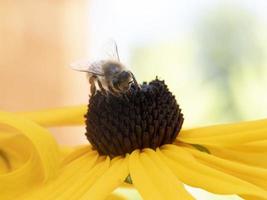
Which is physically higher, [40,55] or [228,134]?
[40,55]

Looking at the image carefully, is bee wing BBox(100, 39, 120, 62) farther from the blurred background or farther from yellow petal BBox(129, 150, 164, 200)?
the blurred background

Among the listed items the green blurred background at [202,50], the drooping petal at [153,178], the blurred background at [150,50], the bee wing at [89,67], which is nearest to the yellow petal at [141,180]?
the drooping petal at [153,178]

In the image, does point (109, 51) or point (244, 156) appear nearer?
point (244, 156)

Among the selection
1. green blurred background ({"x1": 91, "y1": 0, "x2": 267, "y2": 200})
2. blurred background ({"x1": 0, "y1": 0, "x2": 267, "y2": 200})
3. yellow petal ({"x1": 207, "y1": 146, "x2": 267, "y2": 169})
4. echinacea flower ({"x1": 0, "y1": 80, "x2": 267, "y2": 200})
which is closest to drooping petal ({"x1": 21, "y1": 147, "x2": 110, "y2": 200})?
echinacea flower ({"x1": 0, "y1": 80, "x2": 267, "y2": 200})

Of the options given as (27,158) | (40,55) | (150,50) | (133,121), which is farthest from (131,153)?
(150,50)

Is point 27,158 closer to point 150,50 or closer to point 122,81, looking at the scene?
point 122,81

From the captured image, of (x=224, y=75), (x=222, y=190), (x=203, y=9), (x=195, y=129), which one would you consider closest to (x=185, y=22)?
(x=203, y=9)

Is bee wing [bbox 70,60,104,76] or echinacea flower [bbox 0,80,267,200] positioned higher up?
bee wing [bbox 70,60,104,76]
